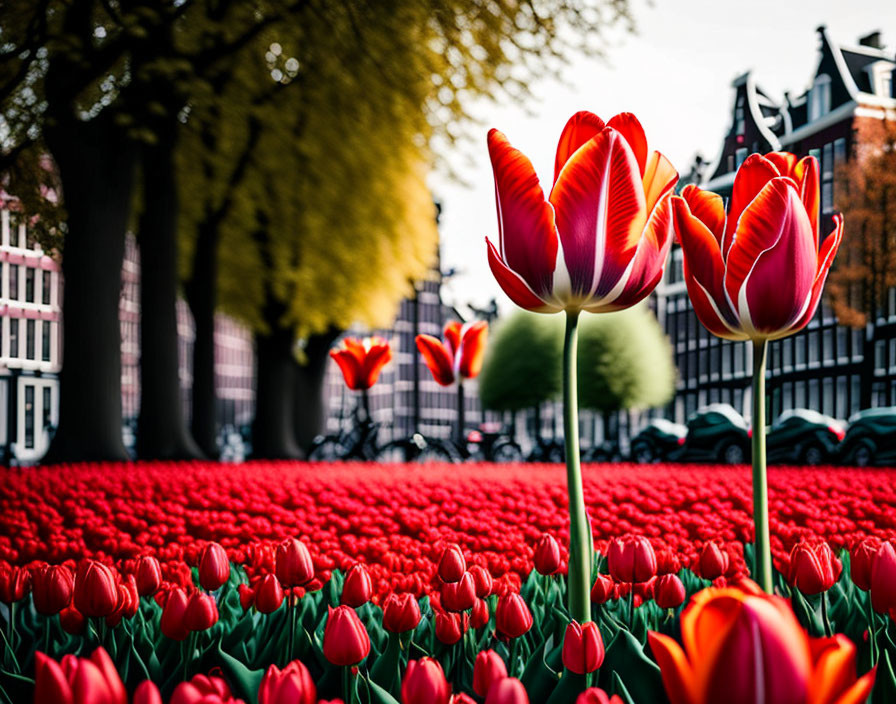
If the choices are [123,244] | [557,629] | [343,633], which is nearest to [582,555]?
[557,629]

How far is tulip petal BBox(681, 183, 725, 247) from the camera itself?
191 centimetres

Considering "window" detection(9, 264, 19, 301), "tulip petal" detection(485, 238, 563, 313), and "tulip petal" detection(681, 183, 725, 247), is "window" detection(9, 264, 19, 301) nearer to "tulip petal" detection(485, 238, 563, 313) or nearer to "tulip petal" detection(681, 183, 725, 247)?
"tulip petal" detection(485, 238, 563, 313)

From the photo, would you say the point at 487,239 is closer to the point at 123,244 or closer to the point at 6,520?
the point at 6,520

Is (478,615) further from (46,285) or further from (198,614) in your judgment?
(46,285)

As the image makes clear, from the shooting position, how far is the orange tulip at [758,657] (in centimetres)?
88

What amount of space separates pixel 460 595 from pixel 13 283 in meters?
7.63

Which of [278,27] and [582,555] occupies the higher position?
[278,27]

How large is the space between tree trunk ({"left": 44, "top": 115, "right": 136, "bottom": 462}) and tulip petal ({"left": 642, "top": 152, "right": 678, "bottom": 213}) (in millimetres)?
8420

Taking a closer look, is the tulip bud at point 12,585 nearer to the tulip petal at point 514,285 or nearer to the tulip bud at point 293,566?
the tulip bud at point 293,566

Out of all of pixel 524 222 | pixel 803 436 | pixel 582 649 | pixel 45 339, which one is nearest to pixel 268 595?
pixel 582 649

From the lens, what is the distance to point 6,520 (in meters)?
5.27

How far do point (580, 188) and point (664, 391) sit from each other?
29959 mm

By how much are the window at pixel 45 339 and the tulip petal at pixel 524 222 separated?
9.50m

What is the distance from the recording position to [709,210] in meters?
1.91
